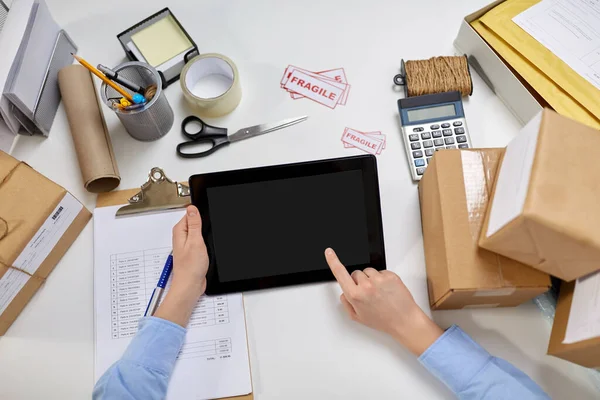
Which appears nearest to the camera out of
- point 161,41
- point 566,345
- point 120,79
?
point 566,345

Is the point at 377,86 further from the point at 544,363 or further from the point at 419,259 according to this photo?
the point at 544,363

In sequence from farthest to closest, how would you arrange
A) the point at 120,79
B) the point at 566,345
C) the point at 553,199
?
the point at 120,79
the point at 566,345
the point at 553,199

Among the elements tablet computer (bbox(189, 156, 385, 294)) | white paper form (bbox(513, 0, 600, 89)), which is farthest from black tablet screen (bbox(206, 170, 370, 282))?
white paper form (bbox(513, 0, 600, 89))

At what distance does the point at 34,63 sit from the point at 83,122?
0.40 ft

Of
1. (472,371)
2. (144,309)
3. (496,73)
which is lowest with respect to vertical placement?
(472,371)

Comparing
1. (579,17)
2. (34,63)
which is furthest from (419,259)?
(34,63)

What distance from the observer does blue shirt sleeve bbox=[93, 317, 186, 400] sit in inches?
23.9

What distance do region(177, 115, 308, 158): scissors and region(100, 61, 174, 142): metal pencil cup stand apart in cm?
4

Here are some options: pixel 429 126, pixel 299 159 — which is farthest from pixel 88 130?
pixel 429 126

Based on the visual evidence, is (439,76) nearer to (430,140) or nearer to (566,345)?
(430,140)

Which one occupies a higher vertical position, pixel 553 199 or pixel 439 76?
pixel 439 76

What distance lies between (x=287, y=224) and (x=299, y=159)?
14cm

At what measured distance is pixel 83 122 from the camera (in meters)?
0.73

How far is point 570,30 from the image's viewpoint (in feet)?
2.44
